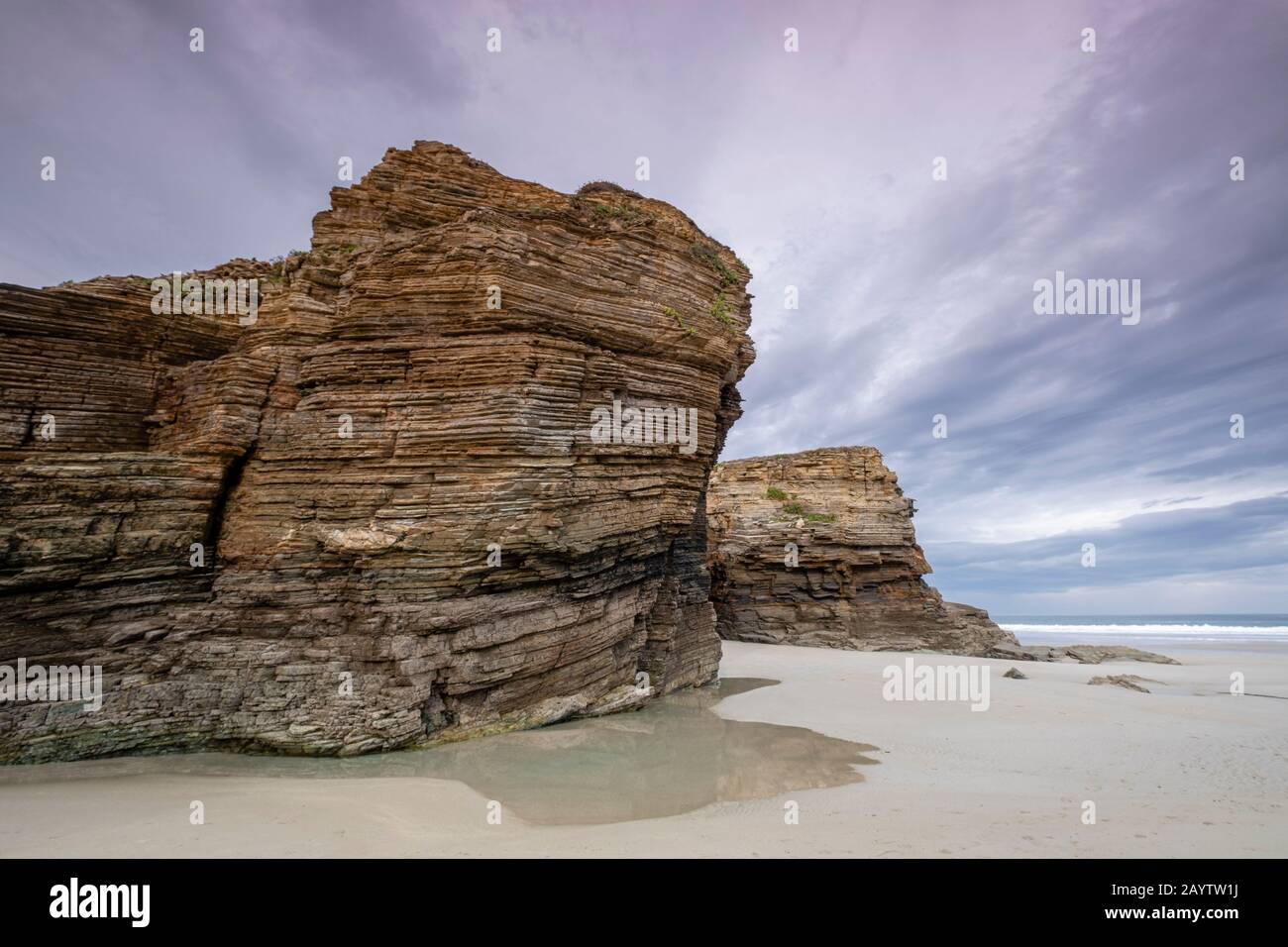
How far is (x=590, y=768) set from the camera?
1003cm

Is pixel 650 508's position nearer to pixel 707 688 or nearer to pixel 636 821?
pixel 707 688

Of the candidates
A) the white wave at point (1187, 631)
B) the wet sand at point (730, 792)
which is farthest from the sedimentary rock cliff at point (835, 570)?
the white wave at point (1187, 631)

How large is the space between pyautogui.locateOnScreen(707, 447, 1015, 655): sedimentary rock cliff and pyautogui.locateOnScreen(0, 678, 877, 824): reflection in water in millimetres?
23239

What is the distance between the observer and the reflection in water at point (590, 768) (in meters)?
8.40

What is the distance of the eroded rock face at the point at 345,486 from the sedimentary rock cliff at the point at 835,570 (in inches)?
892

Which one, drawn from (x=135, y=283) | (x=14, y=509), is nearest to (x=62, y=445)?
(x=14, y=509)

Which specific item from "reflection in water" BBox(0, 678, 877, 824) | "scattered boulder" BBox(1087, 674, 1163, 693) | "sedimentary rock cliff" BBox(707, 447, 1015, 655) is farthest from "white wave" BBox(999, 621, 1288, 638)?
"reflection in water" BBox(0, 678, 877, 824)

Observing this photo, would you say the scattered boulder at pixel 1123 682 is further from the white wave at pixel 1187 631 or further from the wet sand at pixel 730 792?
the white wave at pixel 1187 631

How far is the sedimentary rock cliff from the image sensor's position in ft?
113

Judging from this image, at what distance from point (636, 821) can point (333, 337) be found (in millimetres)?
10999

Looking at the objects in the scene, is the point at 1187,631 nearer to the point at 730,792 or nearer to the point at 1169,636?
the point at 1169,636

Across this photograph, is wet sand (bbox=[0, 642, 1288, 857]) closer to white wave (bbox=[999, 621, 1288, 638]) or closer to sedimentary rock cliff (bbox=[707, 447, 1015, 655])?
sedimentary rock cliff (bbox=[707, 447, 1015, 655])

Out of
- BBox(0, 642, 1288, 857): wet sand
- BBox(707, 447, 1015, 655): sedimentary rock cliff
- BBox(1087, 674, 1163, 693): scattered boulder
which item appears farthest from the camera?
BBox(707, 447, 1015, 655): sedimentary rock cliff

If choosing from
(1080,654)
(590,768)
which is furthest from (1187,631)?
(590,768)
